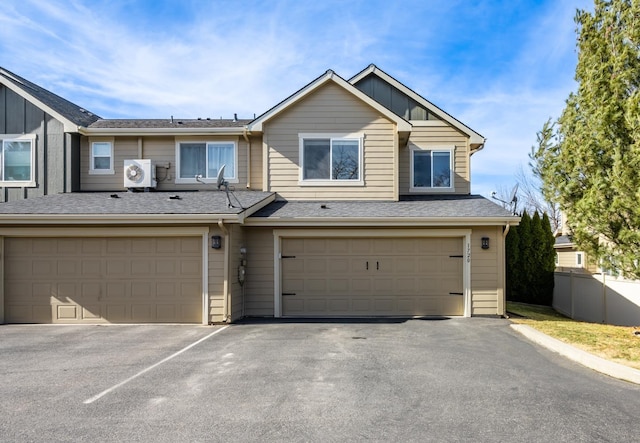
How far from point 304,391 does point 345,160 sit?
27.9ft

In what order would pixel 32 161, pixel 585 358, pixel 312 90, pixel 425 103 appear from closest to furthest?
pixel 585 358 → pixel 312 90 → pixel 32 161 → pixel 425 103

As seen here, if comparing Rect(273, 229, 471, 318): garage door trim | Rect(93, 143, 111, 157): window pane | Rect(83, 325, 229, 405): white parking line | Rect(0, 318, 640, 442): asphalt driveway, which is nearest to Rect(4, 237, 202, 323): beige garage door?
Rect(0, 318, 640, 442): asphalt driveway

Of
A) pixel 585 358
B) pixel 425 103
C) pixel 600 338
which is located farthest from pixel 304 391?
pixel 425 103

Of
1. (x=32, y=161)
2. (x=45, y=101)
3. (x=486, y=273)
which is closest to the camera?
(x=486, y=273)

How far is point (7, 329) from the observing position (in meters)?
10.7

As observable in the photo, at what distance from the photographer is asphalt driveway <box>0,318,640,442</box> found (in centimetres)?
467

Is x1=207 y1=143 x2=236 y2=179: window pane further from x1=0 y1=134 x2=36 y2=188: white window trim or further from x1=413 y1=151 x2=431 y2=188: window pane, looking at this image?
x1=413 y1=151 x2=431 y2=188: window pane

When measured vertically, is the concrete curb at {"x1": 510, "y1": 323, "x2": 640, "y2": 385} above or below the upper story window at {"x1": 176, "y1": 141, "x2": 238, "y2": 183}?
below

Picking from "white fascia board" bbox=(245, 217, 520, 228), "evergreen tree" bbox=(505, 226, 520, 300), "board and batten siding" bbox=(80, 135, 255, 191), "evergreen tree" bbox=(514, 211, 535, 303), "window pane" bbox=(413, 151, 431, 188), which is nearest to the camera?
"white fascia board" bbox=(245, 217, 520, 228)

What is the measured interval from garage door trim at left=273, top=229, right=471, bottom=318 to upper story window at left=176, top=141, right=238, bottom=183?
283cm

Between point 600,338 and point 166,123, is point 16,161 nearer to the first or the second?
point 166,123

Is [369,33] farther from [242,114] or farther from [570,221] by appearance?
[570,221]

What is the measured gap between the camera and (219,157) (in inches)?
550

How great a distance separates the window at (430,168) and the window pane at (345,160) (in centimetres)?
207
